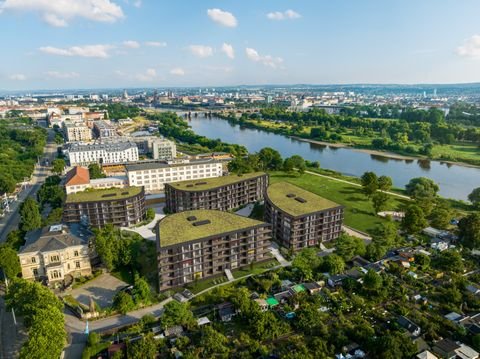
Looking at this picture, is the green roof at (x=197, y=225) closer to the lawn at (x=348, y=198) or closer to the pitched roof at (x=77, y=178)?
the lawn at (x=348, y=198)

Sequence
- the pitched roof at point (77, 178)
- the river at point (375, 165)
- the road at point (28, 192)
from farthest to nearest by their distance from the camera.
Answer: the river at point (375, 165) < the pitched roof at point (77, 178) < the road at point (28, 192)

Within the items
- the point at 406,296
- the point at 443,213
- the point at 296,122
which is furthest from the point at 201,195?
the point at 296,122

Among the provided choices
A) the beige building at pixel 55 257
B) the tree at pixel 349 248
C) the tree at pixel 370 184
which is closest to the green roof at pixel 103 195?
the beige building at pixel 55 257

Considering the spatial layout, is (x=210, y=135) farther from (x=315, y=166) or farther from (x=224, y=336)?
(x=224, y=336)

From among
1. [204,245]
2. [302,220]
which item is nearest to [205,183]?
[302,220]

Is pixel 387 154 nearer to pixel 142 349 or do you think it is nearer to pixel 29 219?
pixel 29 219

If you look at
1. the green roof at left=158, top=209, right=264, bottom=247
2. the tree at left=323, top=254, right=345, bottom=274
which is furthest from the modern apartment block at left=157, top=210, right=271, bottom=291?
the tree at left=323, top=254, right=345, bottom=274
